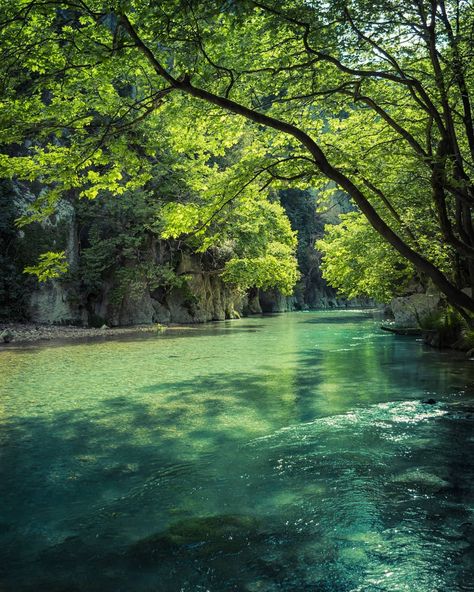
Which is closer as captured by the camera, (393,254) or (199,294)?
(393,254)

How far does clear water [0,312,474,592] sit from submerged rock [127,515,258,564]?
0.02 m

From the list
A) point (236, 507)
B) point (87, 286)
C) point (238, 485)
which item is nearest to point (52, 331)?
point (87, 286)

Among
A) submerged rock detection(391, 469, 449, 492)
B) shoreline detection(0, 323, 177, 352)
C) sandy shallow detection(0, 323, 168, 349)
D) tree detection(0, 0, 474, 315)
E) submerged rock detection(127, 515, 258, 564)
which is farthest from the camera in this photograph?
sandy shallow detection(0, 323, 168, 349)

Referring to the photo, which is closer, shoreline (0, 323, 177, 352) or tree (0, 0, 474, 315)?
tree (0, 0, 474, 315)

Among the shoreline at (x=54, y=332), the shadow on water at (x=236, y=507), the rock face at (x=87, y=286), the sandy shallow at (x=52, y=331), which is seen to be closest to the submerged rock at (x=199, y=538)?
the shadow on water at (x=236, y=507)

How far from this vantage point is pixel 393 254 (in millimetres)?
18344

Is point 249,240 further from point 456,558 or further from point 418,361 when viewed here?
point 456,558

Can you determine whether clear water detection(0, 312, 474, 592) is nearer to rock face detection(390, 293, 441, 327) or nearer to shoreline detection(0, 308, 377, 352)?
shoreline detection(0, 308, 377, 352)

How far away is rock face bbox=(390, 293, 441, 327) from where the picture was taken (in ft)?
73.6

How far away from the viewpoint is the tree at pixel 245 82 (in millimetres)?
6082

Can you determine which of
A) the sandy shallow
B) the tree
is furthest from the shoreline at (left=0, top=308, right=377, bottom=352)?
the tree

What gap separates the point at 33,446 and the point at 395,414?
5584 mm

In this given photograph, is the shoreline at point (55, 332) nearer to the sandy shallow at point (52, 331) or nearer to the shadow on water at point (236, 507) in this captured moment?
the sandy shallow at point (52, 331)

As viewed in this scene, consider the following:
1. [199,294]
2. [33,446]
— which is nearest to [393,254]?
[33,446]
